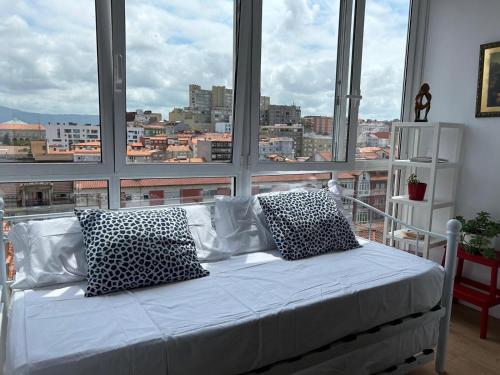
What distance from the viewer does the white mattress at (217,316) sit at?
1.15 m

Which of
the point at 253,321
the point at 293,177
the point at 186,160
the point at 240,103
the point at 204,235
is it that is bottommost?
the point at 253,321

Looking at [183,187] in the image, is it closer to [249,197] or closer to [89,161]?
[249,197]

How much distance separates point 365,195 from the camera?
3.03 m

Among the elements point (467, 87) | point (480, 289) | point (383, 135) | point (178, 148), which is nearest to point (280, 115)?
point (178, 148)

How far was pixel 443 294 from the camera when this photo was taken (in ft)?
6.41

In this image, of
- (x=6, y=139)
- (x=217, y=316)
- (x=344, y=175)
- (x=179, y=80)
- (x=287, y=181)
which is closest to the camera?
(x=217, y=316)

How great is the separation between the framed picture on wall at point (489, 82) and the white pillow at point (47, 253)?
2696 millimetres

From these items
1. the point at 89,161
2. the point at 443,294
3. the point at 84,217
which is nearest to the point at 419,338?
the point at 443,294

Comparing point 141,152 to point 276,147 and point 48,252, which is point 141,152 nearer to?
point 48,252

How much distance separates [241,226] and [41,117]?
3.90 feet

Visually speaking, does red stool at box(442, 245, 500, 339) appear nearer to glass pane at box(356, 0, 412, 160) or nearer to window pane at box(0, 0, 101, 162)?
glass pane at box(356, 0, 412, 160)

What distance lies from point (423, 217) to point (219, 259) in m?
1.92

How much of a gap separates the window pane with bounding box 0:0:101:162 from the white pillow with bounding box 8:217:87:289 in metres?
0.38

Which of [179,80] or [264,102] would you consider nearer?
[179,80]
